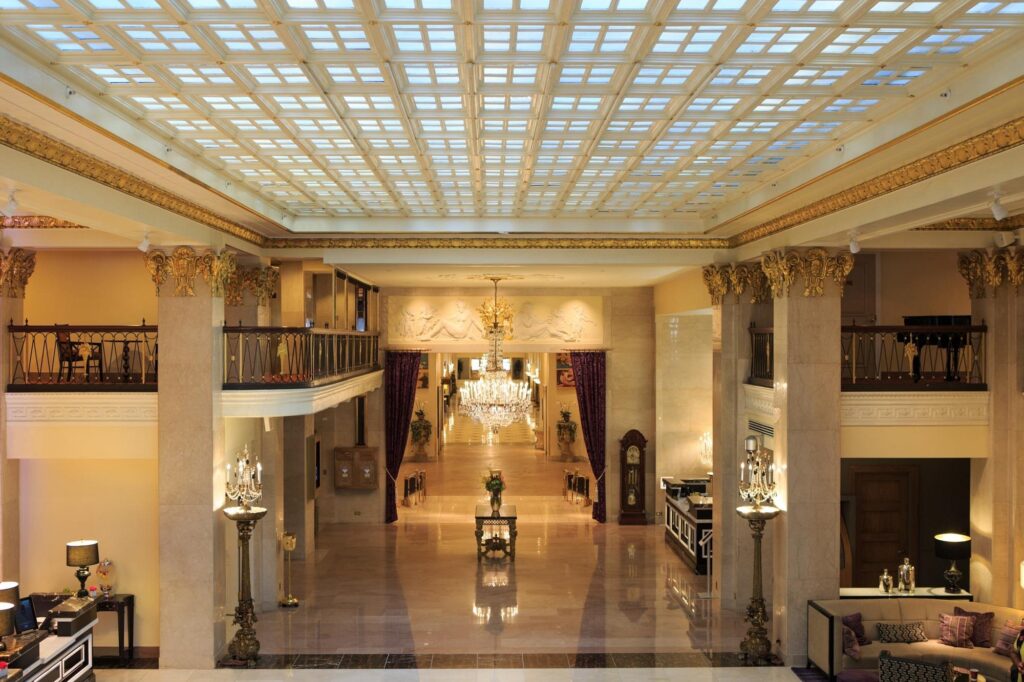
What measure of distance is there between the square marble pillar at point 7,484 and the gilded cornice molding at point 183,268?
6.54 ft

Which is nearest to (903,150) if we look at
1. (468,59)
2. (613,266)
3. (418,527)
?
(468,59)

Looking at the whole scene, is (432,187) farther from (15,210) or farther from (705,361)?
(705,361)

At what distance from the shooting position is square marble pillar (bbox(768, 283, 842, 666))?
948 centimetres

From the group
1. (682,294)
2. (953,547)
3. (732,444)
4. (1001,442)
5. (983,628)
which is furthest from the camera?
(682,294)

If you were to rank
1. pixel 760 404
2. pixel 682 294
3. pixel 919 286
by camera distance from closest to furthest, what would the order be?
pixel 760 404, pixel 919 286, pixel 682 294

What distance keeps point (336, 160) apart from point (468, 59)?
3.07m

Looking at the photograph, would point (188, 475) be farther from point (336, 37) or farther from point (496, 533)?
point (496, 533)

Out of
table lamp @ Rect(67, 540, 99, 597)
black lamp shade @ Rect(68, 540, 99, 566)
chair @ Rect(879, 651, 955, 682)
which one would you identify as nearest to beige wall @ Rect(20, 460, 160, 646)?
table lamp @ Rect(67, 540, 99, 597)

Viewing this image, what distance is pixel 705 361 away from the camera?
17.1 m

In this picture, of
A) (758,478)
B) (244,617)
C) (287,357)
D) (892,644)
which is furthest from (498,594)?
(892,644)

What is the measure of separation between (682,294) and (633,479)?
4.58 meters

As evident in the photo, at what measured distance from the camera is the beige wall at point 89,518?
33.2 ft

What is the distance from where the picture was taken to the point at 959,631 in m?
9.02

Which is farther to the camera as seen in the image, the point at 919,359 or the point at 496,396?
the point at 496,396
